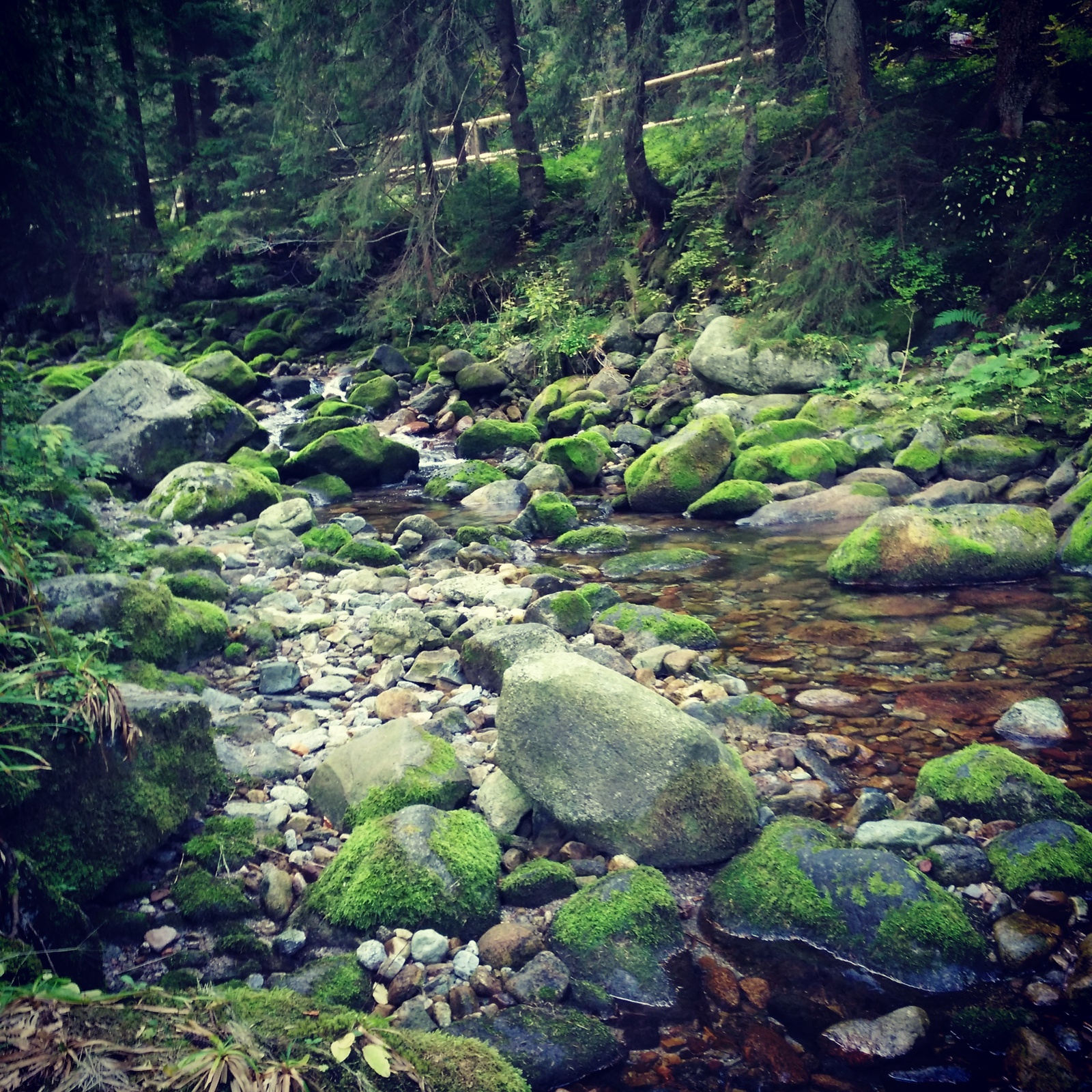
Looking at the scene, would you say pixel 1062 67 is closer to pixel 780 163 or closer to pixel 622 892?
pixel 780 163

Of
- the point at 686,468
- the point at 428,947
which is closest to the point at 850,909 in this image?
the point at 428,947

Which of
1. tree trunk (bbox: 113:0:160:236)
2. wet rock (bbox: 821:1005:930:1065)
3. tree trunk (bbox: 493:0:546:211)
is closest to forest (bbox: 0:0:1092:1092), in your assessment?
wet rock (bbox: 821:1005:930:1065)

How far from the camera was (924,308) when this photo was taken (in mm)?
12953

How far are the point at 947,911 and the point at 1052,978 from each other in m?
0.39

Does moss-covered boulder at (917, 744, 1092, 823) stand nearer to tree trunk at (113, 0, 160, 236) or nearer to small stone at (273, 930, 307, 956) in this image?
small stone at (273, 930, 307, 956)

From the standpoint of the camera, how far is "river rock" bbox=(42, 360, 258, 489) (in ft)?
38.1

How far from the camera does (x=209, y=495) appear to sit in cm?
1042

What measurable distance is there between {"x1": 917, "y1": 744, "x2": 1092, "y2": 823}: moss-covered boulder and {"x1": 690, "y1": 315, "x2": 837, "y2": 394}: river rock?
9.38 m

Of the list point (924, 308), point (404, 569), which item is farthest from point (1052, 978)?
point (924, 308)

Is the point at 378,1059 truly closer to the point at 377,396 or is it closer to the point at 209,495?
the point at 209,495

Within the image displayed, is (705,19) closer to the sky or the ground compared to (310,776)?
closer to the sky

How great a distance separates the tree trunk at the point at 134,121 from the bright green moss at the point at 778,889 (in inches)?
856

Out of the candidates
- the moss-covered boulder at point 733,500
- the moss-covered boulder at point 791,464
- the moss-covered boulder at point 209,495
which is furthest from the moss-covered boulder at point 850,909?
the moss-covered boulder at point 209,495

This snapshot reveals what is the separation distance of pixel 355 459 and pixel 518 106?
11152 millimetres
